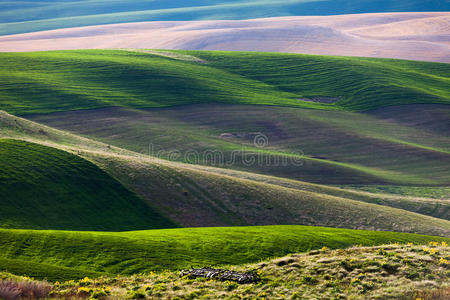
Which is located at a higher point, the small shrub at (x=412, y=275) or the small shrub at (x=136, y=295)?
the small shrub at (x=412, y=275)

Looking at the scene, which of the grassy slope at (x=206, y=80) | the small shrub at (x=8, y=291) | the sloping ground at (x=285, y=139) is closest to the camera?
the small shrub at (x=8, y=291)

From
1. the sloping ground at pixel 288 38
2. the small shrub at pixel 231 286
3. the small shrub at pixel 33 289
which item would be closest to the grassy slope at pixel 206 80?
Result: the sloping ground at pixel 288 38

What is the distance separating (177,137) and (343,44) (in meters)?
94.2

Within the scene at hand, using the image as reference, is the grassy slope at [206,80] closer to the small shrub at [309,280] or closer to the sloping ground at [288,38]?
the sloping ground at [288,38]

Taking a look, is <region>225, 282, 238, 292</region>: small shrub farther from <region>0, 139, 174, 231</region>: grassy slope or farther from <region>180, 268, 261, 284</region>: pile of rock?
<region>0, 139, 174, 231</region>: grassy slope

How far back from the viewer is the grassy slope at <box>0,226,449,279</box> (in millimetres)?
21469

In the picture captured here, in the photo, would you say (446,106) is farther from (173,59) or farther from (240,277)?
(240,277)

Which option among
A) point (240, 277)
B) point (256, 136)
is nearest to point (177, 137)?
point (256, 136)

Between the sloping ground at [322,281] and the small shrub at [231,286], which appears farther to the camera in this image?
the small shrub at [231,286]

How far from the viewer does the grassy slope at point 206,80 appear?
272ft

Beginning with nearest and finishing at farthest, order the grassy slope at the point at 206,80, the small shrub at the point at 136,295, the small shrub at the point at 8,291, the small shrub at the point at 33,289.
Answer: the small shrub at the point at 8,291 → the small shrub at the point at 33,289 → the small shrub at the point at 136,295 → the grassy slope at the point at 206,80

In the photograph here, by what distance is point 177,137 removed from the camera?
68.9 m

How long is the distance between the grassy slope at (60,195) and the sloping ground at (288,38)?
104528 millimetres

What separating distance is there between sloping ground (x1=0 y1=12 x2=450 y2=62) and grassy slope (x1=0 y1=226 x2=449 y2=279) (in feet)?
378
